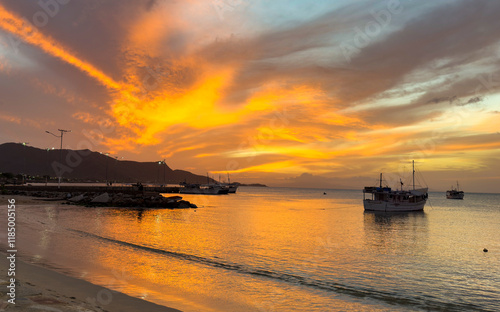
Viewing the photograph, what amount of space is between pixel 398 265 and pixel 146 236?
77.1 ft

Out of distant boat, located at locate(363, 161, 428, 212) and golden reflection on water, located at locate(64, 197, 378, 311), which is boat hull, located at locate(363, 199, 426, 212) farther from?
golden reflection on water, located at locate(64, 197, 378, 311)

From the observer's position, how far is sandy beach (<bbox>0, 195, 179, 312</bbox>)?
9.80 metres

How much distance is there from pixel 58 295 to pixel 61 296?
5.8 inches

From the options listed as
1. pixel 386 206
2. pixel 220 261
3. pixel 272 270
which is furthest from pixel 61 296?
pixel 386 206

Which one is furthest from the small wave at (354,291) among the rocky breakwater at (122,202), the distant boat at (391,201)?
the distant boat at (391,201)

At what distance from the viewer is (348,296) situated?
52.1 ft

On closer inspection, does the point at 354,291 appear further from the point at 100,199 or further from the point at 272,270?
the point at 100,199

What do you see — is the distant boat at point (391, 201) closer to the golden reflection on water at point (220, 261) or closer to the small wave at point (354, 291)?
the golden reflection on water at point (220, 261)

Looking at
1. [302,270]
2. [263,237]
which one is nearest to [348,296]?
[302,270]

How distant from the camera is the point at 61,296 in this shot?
11.5 meters

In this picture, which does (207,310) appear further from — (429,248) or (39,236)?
(429,248)

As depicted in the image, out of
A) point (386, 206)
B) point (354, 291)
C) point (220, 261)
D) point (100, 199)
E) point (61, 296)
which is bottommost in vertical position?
point (386, 206)

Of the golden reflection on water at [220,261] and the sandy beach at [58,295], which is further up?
the sandy beach at [58,295]

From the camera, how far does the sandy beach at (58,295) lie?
9805 millimetres
